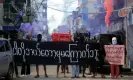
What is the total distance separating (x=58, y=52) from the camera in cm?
1695

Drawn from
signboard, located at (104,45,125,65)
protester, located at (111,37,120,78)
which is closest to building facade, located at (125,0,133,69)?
protester, located at (111,37,120,78)

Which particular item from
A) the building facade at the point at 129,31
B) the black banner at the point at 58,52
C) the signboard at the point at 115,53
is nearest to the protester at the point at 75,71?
the black banner at the point at 58,52

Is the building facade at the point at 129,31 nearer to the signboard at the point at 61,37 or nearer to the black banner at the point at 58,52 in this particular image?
the signboard at the point at 61,37

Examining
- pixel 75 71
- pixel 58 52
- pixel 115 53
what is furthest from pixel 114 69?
pixel 58 52

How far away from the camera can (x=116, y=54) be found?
654 inches

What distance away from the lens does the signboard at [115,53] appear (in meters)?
16.5

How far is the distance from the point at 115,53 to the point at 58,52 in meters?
2.56

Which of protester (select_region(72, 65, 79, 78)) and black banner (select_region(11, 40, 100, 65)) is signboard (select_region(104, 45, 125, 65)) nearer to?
black banner (select_region(11, 40, 100, 65))

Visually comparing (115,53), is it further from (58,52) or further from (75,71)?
(58,52)

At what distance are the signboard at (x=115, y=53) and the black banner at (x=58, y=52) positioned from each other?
0.59 m

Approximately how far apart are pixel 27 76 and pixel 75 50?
247 cm

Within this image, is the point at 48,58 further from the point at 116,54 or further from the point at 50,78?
the point at 116,54

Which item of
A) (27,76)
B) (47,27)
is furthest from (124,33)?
(47,27)

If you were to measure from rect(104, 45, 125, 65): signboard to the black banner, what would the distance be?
1.93 feet
